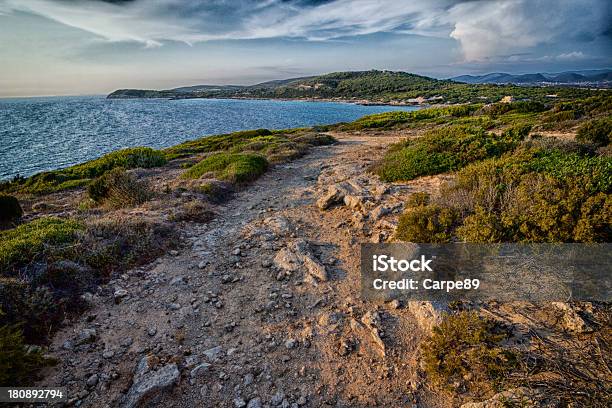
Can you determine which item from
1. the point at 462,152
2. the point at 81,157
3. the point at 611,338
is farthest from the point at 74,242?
the point at 81,157

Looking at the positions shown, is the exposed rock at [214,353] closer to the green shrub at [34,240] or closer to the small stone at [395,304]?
the small stone at [395,304]

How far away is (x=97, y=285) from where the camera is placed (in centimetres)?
561

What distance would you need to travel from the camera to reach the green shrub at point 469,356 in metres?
3.52

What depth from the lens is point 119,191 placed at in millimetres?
10312

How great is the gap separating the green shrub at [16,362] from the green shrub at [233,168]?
9088mm

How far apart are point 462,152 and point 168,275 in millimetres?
9935

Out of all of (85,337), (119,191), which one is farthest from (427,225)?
(119,191)

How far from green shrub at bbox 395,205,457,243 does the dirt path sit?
76 centimetres

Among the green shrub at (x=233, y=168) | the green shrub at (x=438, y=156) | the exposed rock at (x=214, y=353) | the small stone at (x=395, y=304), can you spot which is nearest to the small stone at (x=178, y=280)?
the exposed rock at (x=214, y=353)

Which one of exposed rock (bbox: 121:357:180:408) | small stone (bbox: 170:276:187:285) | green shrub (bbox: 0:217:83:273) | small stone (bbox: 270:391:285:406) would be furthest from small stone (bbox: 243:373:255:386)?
green shrub (bbox: 0:217:83:273)

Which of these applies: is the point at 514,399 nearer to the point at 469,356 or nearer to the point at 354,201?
the point at 469,356

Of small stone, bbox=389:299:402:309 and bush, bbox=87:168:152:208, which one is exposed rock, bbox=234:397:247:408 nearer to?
small stone, bbox=389:299:402:309

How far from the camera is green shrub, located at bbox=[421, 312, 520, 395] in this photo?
11.5 ft
